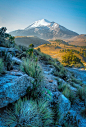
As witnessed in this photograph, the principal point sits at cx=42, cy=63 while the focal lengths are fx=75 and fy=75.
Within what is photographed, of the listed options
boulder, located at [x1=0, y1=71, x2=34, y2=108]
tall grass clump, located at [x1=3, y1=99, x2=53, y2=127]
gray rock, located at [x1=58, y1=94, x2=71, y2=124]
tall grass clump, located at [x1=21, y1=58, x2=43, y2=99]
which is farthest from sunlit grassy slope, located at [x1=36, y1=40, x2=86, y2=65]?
tall grass clump, located at [x1=3, y1=99, x2=53, y2=127]

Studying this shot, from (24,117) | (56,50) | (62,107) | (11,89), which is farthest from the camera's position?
(56,50)

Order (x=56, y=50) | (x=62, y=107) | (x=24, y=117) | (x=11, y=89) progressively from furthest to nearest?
1. (x=56, y=50)
2. (x=62, y=107)
3. (x=11, y=89)
4. (x=24, y=117)

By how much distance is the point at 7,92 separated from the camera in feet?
5.33

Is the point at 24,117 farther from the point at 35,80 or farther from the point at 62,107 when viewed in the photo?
the point at 62,107

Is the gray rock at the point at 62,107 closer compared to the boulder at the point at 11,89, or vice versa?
the boulder at the point at 11,89

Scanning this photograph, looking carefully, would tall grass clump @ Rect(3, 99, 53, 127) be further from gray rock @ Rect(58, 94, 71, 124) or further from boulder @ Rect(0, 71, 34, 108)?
gray rock @ Rect(58, 94, 71, 124)

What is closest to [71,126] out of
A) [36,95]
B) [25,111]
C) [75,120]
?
[75,120]

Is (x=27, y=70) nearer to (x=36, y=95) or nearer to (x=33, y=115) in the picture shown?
(x=36, y=95)

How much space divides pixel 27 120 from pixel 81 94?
319 centimetres

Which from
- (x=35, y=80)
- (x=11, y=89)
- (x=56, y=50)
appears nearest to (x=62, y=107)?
(x=35, y=80)

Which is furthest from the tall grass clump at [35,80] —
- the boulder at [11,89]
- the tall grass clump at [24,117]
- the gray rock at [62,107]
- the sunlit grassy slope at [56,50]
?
the sunlit grassy slope at [56,50]

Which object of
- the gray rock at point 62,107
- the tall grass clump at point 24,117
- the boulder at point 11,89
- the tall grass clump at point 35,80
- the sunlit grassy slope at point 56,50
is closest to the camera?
the tall grass clump at point 24,117

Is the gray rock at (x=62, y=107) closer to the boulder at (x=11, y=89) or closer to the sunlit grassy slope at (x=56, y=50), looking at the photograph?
the boulder at (x=11, y=89)

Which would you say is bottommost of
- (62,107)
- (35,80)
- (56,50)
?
(62,107)
